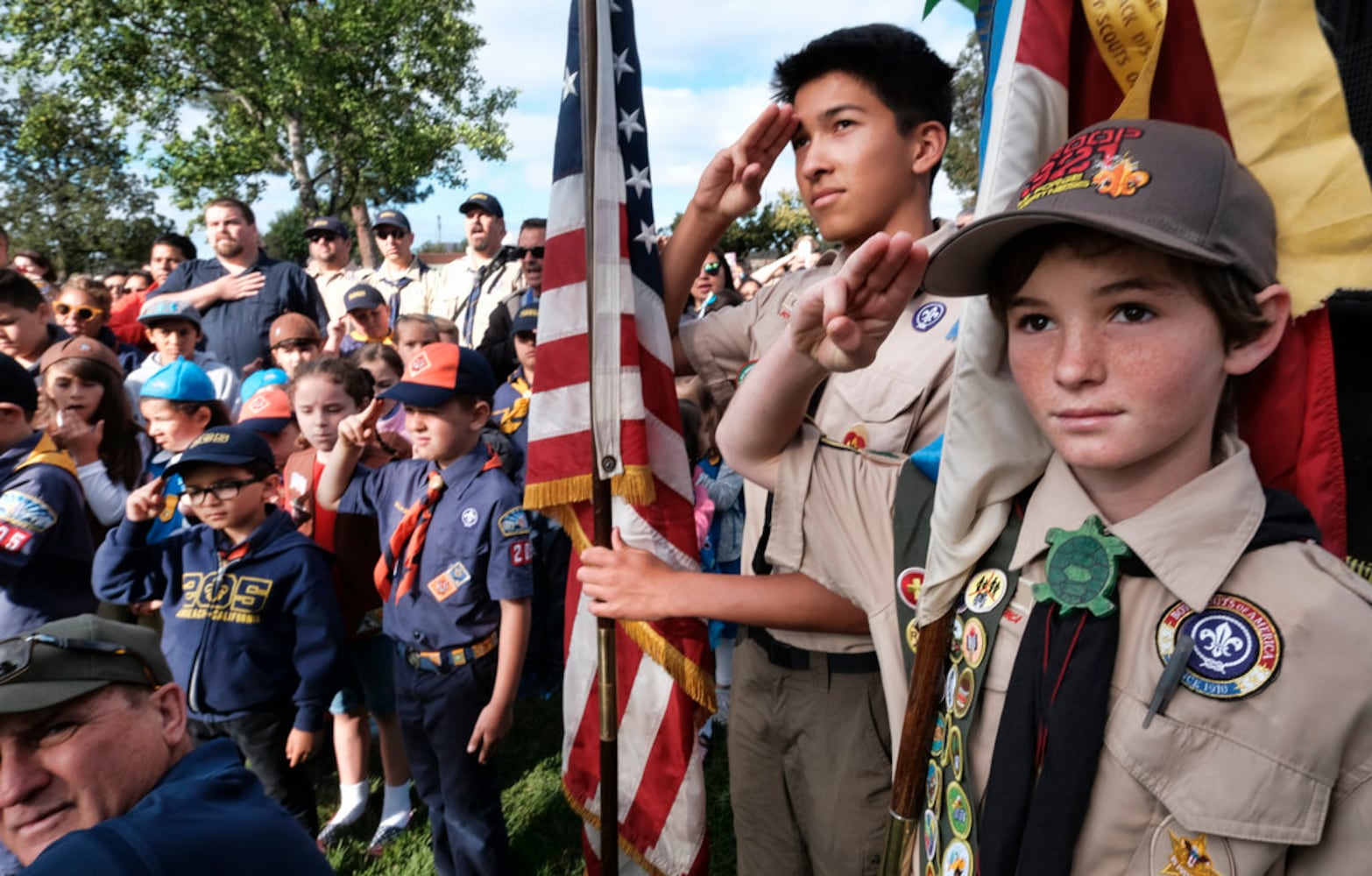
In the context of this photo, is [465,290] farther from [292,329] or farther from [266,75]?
[266,75]

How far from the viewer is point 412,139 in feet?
81.6

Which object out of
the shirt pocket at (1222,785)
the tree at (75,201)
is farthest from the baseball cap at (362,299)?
the tree at (75,201)

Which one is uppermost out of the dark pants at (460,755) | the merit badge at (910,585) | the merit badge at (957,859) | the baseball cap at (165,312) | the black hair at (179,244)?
the black hair at (179,244)

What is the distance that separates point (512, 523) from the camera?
2.89m

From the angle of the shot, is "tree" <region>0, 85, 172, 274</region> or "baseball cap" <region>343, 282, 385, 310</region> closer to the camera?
"baseball cap" <region>343, 282, 385, 310</region>

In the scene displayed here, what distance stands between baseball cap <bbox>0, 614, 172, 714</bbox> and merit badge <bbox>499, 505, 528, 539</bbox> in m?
1.25

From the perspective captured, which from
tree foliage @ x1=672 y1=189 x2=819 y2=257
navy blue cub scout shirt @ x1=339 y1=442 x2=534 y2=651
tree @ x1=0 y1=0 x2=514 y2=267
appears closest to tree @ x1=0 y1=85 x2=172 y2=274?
tree @ x1=0 y1=0 x2=514 y2=267

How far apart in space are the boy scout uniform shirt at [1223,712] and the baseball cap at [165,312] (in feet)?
16.9

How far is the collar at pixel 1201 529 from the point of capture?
3.20 feet

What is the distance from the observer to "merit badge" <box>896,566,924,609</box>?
130 centimetres

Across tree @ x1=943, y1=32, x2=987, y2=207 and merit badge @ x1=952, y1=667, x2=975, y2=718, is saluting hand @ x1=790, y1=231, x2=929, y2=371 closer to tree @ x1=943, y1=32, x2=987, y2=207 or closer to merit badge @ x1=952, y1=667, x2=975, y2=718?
merit badge @ x1=952, y1=667, x2=975, y2=718

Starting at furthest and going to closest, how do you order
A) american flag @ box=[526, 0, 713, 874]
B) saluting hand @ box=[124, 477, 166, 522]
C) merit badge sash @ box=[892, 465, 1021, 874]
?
1. saluting hand @ box=[124, 477, 166, 522]
2. american flag @ box=[526, 0, 713, 874]
3. merit badge sash @ box=[892, 465, 1021, 874]

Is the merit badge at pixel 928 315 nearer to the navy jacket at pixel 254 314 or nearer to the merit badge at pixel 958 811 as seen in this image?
the merit badge at pixel 958 811

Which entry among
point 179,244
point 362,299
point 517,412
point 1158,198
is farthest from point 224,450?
point 179,244
